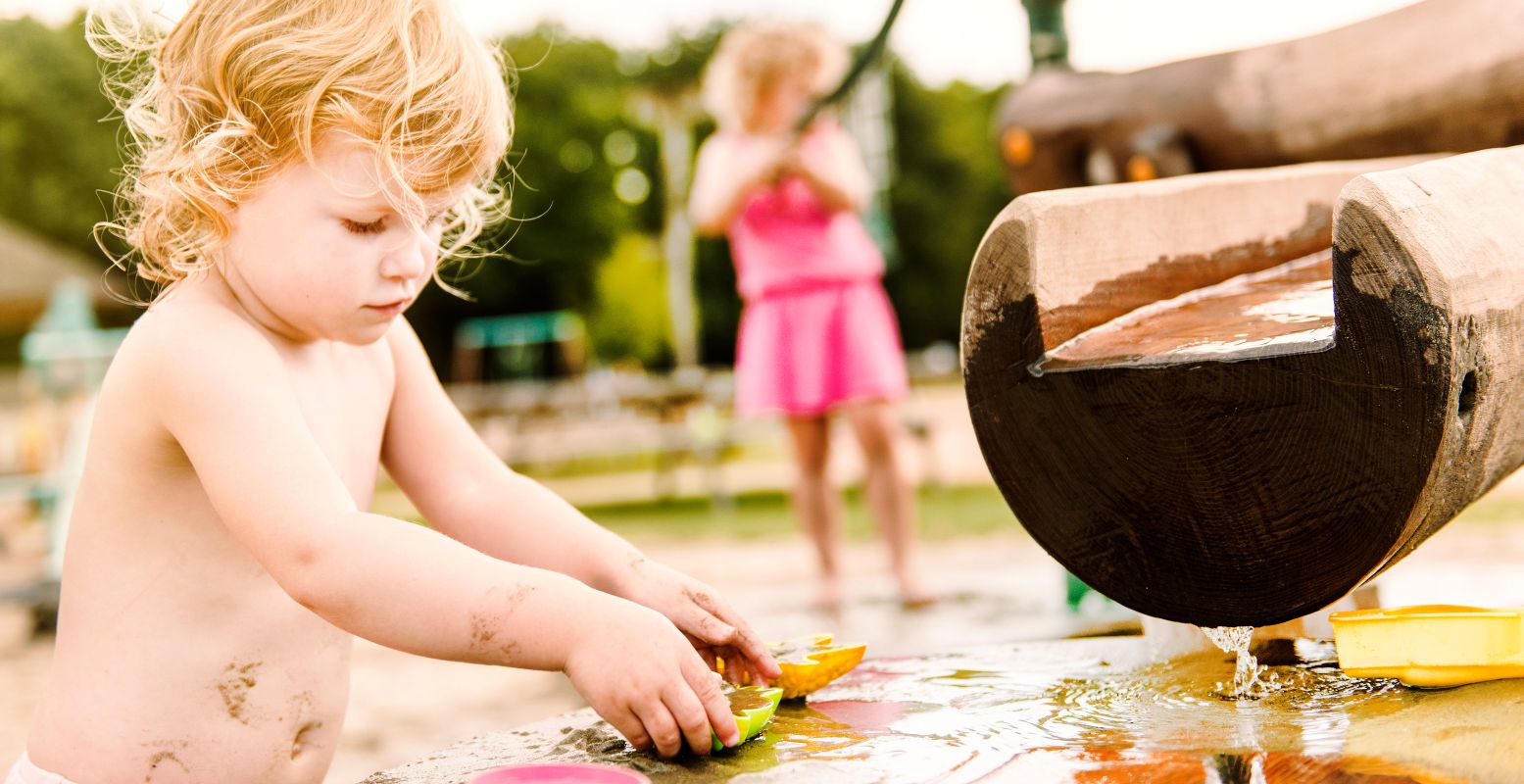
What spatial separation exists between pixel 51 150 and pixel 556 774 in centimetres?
3215

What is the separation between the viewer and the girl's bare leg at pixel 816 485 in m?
4.44

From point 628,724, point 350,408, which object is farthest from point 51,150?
point 628,724

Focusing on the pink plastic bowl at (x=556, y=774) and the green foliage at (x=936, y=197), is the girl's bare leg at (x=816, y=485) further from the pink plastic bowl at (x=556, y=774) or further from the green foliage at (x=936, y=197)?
the green foliage at (x=936, y=197)

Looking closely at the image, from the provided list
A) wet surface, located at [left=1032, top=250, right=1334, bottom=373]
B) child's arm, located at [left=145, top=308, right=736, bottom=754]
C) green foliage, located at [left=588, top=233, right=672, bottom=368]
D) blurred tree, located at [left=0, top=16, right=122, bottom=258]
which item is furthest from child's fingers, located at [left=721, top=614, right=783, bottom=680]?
blurred tree, located at [left=0, top=16, right=122, bottom=258]

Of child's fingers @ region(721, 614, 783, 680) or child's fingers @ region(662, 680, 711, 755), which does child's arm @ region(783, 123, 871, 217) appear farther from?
child's fingers @ region(662, 680, 711, 755)

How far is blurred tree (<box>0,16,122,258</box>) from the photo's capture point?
29.0 meters

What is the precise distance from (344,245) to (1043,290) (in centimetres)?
69

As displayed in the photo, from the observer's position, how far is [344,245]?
1401 millimetres

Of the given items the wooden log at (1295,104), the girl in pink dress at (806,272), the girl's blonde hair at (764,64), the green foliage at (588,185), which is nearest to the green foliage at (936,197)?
the green foliage at (588,185)

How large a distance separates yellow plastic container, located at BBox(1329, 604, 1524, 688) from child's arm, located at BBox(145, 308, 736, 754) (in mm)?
657

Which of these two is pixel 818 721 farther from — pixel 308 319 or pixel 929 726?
pixel 308 319

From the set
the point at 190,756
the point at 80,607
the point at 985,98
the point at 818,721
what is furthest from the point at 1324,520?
the point at 985,98

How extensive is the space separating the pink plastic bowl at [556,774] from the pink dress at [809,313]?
341 centimetres

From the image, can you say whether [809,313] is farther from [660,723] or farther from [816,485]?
[660,723]
